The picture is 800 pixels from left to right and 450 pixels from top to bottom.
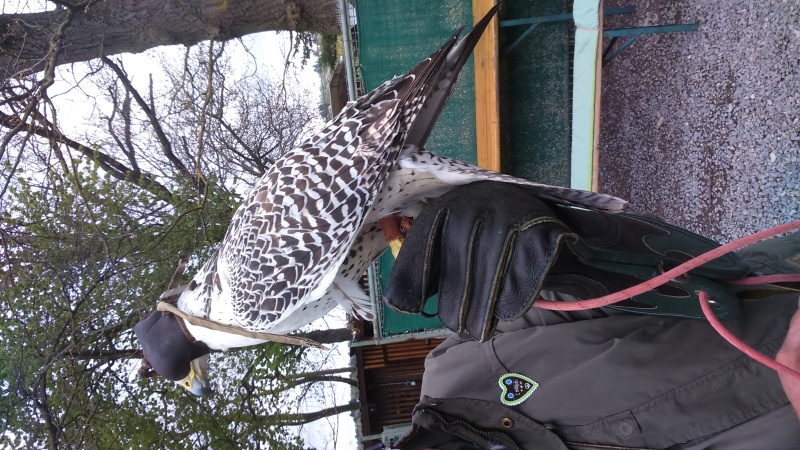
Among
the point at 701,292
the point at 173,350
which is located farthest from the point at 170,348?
the point at 701,292

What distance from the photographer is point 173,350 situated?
6.57ft

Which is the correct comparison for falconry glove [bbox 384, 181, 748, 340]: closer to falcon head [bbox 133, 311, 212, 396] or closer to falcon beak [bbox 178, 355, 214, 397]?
falcon head [bbox 133, 311, 212, 396]

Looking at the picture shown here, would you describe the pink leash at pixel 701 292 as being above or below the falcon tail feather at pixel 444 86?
below

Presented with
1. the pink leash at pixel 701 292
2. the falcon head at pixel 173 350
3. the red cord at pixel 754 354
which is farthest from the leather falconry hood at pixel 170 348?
the red cord at pixel 754 354

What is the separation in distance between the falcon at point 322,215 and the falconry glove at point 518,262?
18 cm

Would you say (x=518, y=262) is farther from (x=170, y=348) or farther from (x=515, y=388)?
(x=170, y=348)

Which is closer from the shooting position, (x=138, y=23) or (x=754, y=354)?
(x=754, y=354)

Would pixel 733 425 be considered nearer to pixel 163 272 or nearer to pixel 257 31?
pixel 257 31

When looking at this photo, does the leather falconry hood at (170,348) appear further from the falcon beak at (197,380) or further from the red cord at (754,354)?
the red cord at (754,354)

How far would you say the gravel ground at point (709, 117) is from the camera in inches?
104

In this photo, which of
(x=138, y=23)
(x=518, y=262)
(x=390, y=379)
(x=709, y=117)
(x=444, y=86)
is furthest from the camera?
(x=390, y=379)

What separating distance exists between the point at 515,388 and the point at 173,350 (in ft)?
4.36

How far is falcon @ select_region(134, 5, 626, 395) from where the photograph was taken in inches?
68.9

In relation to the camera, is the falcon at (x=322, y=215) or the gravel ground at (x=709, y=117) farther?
the gravel ground at (x=709, y=117)
